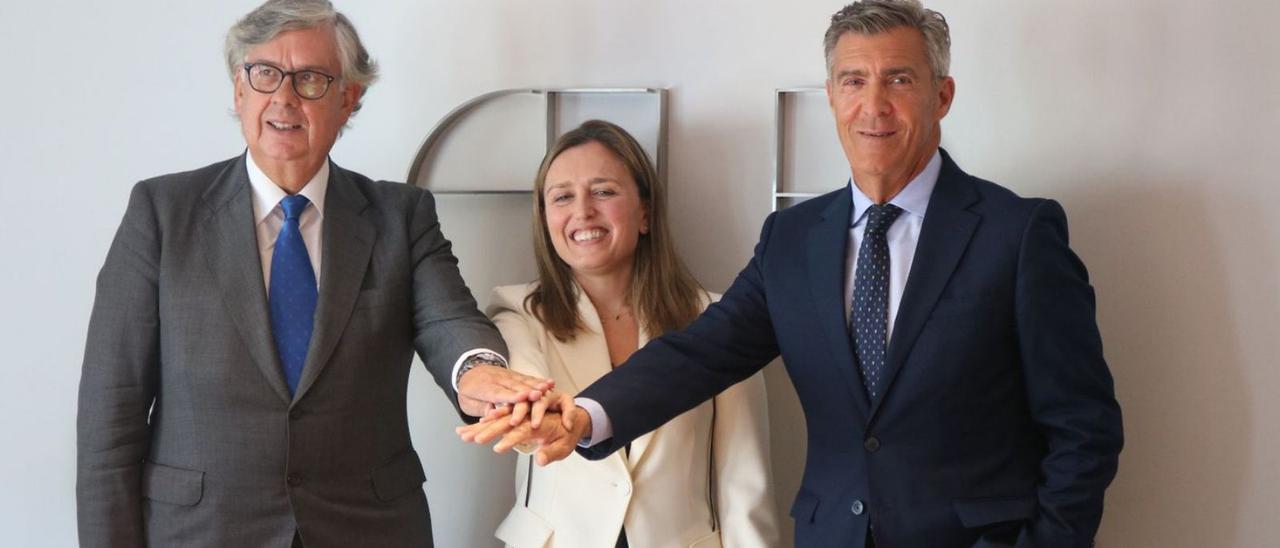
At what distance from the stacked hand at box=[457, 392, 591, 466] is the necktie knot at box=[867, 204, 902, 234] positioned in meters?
0.58

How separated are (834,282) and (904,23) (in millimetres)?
453

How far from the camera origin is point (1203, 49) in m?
2.60

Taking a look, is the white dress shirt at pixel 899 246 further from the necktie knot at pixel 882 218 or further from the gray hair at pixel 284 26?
the gray hair at pixel 284 26

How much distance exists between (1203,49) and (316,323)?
66.3 inches

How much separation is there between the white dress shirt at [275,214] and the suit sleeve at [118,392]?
181 millimetres

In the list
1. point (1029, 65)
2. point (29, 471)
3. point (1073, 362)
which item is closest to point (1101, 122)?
point (1029, 65)

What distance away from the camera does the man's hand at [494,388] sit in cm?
228

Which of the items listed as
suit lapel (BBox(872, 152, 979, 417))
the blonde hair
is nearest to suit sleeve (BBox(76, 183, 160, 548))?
the blonde hair

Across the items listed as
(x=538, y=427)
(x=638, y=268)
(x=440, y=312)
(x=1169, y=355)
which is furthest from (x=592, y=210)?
(x=1169, y=355)

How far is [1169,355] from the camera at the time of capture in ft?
8.72

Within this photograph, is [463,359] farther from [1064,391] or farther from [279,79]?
[1064,391]

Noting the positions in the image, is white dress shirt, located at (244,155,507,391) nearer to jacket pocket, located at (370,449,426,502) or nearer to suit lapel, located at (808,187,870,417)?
jacket pocket, located at (370,449,426,502)

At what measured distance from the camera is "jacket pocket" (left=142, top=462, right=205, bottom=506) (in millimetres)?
2379

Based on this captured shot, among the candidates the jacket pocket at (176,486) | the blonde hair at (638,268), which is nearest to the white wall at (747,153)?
the blonde hair at (638,268)
